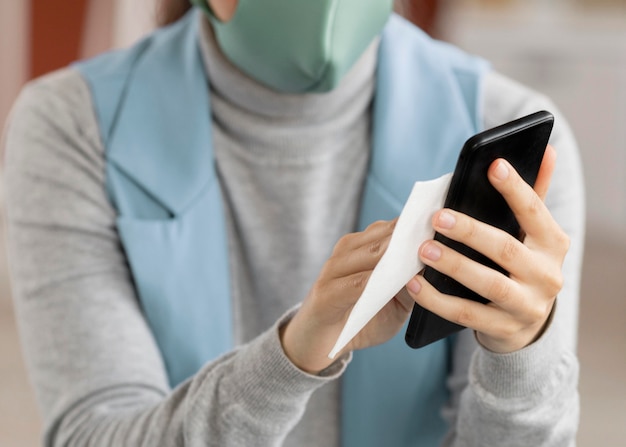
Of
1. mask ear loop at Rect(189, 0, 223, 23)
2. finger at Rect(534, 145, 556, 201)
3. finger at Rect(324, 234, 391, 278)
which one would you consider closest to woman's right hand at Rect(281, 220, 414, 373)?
finger at Rect(324, 234, 391, 278)

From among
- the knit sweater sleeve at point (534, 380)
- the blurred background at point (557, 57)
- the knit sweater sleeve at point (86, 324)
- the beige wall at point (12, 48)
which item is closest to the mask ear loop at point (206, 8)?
the knit sweater sleeve at point (86, 324)

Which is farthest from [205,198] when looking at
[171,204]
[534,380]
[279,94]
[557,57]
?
[557,57]

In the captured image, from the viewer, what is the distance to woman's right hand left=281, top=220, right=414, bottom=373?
28.0 inches

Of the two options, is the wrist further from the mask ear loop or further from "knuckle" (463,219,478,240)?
the mask ear loop

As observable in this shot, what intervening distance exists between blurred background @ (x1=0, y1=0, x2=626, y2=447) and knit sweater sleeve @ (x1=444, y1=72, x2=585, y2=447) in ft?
5.96

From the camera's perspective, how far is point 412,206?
2.17 ft

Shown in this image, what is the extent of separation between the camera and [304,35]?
93 centimetres

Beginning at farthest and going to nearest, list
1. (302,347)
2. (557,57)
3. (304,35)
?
(557,57) → (304,35) → (302,347)

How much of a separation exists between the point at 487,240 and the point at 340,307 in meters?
0.13

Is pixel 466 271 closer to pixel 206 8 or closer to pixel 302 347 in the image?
pixel 302 347

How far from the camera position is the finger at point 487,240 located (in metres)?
0.67

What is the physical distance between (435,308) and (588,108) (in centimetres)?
298

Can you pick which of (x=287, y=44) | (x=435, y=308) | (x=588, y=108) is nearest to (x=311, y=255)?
(x=287, y=44)

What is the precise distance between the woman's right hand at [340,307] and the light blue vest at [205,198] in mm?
193
